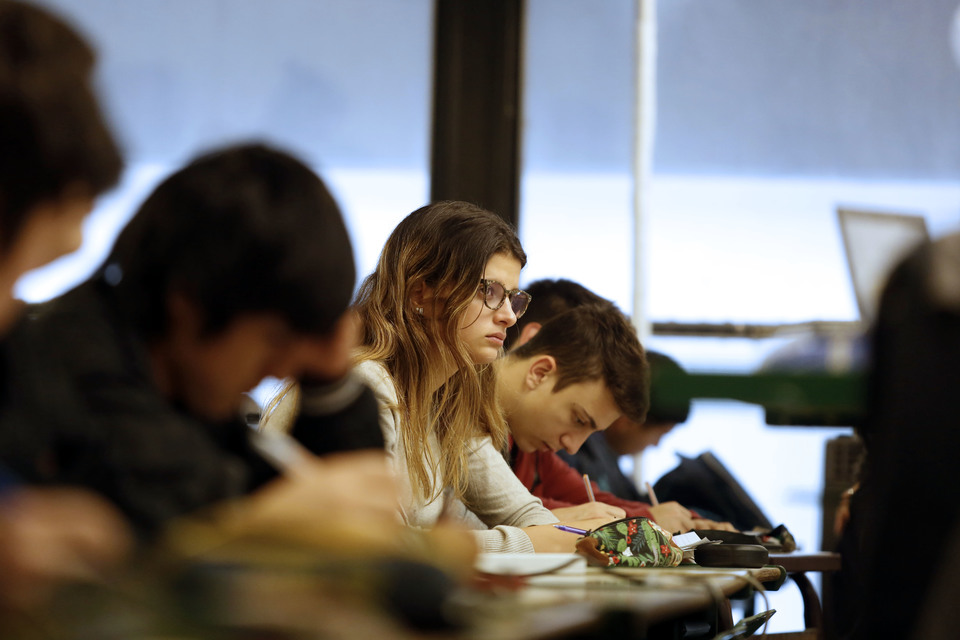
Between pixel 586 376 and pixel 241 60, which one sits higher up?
pixel 241 60

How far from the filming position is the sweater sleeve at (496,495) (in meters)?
2.22

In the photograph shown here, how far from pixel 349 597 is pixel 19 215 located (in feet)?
1.52

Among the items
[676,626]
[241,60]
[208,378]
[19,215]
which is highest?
[241,60]

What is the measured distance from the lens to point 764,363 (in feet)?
4.06

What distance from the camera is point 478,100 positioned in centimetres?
438

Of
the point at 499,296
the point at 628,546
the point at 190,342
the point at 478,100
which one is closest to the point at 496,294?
the point at 499,296

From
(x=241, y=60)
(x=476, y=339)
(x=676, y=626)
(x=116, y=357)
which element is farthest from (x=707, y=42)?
(x=116, y=357)

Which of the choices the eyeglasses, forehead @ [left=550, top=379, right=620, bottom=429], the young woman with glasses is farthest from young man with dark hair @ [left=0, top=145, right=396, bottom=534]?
forehead @ [left=550, top=379, right=620, bottom=429]

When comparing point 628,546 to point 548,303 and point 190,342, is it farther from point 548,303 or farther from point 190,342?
point 548,303

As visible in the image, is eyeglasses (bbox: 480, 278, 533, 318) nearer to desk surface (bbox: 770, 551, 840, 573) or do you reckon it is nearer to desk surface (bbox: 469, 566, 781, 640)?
desk surface (bbox: 770, 551, 840, 573)

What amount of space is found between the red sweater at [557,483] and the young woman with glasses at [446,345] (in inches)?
19.2

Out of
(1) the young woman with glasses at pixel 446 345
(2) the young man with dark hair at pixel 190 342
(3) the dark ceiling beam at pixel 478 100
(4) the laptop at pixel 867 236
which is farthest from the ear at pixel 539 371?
(3) the dark ceiling beam at pixel 478 100

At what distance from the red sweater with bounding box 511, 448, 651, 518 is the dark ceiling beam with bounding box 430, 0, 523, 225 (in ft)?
5.48

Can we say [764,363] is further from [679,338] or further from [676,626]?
[679,338]
